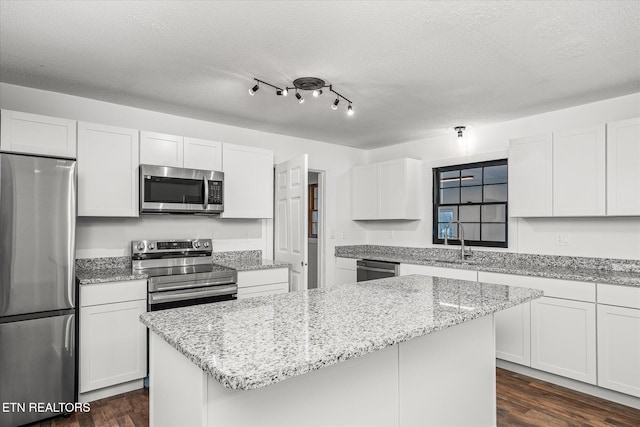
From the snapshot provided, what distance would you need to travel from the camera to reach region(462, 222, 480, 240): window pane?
168 inches

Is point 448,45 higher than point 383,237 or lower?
higher

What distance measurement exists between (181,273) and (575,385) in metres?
3.32

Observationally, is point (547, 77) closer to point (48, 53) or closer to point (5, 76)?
point (48, 53)

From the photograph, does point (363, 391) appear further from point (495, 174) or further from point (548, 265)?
point (495, 174)

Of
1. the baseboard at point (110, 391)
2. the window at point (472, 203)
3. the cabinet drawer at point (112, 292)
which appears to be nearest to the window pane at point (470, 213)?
the window at point (472, 203)

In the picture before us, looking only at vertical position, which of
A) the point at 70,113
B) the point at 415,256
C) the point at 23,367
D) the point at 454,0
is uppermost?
the point at 454,0

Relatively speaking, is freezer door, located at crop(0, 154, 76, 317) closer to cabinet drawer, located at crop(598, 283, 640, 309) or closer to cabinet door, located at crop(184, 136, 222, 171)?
cabinet door, located at crop(184, 136, 222, 171)

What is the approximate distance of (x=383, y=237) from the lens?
17.2ft

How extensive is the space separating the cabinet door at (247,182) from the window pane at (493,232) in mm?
2387

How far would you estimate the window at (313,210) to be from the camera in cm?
640

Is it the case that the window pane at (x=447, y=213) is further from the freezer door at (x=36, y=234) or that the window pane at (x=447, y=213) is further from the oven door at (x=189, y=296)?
the freezer door at (x=36, y=234)

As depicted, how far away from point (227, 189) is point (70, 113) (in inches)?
57.2

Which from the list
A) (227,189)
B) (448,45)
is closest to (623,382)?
(448,45)

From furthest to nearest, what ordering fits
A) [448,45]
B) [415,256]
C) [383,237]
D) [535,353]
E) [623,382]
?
[383,237], [415,256], [535,353], [623,382], [448,45]
